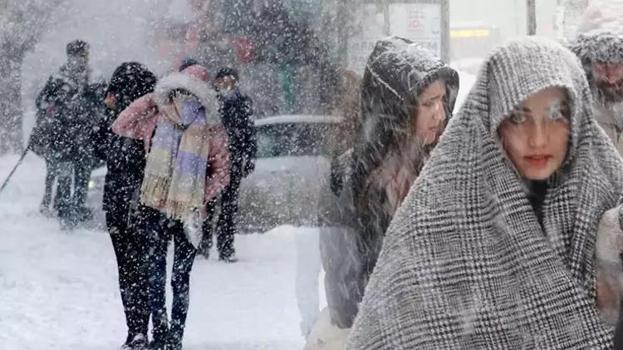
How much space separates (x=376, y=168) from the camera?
3156 millimetres

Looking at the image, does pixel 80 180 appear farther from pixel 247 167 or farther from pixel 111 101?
pixel 111 101

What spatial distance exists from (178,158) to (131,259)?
60 centimetres

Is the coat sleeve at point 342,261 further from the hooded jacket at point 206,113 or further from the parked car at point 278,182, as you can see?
the parked car at point 278,182

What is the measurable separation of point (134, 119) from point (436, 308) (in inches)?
133

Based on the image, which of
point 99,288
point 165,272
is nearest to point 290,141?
point 99,288

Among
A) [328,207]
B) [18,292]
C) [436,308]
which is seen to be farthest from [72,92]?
[436,308]

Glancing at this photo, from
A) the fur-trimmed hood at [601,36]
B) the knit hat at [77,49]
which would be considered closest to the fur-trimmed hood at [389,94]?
the fur-trimmed hood at [601,36]

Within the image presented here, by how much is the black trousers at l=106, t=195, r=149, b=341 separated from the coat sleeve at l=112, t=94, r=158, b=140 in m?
0.31

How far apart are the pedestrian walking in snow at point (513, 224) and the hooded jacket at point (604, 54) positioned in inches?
55.3

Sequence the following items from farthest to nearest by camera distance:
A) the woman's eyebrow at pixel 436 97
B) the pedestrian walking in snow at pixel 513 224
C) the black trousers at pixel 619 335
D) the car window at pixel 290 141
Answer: the car window at pixel 290 141 < the woman's eyebrow at pixel 436 97 < the pedestrian walking in snow at pixel 513 224 < the black trousers at pixel 619 335

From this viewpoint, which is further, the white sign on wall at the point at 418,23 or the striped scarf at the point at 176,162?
the white sign on wall at the point at 418,23

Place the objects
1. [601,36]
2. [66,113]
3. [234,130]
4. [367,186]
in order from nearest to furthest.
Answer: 1. [367,186]
2. [601,36]
3. [234,130]
4. [66,113]

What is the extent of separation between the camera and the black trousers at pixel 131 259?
5219mm

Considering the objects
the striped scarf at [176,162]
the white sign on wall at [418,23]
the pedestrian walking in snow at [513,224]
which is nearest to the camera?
the pedestrian walking in snow at [513,224]
